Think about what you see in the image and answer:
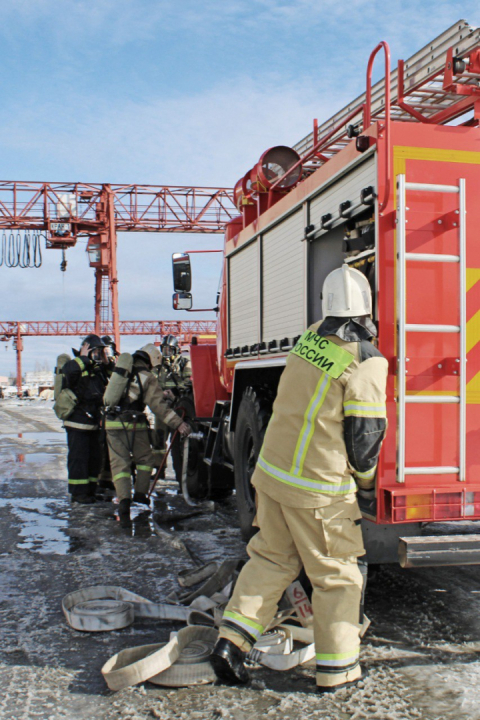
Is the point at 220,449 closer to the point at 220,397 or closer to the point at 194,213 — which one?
the point at 220,397

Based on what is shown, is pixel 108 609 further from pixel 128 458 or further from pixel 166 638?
pixel 128 458

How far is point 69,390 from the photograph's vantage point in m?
7.82

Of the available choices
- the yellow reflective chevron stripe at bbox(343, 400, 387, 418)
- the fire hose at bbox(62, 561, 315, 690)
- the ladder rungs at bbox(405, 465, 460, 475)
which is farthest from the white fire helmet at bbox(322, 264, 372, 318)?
the fire hose at bbox(62, 561, 315, 690)

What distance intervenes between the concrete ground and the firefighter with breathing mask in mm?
1169

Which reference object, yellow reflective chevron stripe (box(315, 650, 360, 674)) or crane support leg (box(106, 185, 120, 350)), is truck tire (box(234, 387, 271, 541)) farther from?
crane support leg (box(106, 185, 120, 350))

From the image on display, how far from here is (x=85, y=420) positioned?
7.77 meters

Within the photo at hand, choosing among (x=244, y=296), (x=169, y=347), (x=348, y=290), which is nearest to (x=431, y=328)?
(x=348, y=290)

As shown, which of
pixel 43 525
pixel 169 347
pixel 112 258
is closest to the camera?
pixel 43 525

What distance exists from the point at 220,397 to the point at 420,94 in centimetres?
391

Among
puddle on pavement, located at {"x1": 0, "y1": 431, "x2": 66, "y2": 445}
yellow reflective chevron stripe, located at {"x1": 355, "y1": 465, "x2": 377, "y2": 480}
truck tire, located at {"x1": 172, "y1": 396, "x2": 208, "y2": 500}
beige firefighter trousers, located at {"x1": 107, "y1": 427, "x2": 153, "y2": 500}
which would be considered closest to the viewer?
yellow reflective chevron stripe, located at {"x1": 355, "y1": 465, "x2": 377, "y2": 480}

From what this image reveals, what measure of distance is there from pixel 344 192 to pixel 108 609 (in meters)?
2.77

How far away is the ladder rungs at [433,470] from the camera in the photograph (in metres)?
3.49

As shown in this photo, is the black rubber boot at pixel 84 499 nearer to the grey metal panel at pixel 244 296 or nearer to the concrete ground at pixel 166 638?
the concrete ground at pixel 166 638

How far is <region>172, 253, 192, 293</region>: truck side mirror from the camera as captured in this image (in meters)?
7.06
